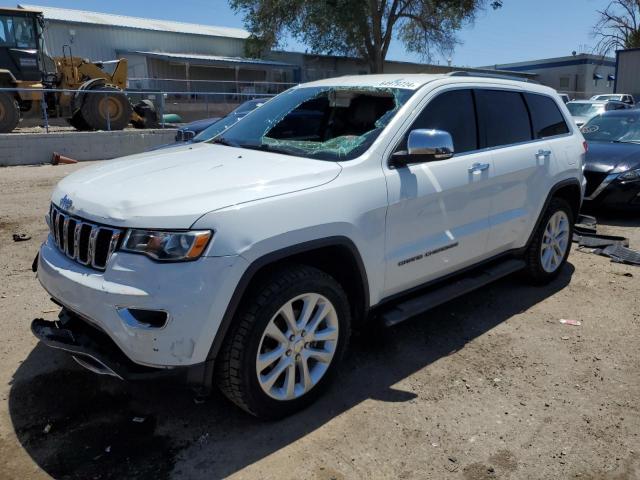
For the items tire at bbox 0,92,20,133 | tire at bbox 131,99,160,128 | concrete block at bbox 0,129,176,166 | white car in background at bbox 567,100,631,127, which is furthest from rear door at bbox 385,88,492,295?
tire at bbox 131,99,160,128

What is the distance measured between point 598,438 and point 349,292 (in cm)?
154

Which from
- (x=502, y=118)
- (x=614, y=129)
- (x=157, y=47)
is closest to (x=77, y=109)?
(x=614, y=129)

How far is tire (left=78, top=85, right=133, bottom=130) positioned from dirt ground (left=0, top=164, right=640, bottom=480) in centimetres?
1291

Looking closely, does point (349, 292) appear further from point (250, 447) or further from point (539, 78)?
point (539, 78)

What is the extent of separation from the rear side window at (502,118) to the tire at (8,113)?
553 inches

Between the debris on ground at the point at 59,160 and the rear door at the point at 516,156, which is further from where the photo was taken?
the debris on ground at the point at 59,160

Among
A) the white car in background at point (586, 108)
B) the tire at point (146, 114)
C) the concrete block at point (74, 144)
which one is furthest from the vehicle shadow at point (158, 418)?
the tire at point (146, 114)

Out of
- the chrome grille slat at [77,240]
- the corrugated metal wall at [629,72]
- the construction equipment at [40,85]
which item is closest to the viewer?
the chrome grille slat at [77,240]

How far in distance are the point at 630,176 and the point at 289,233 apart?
250 inches

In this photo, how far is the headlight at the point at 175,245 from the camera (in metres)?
2.57

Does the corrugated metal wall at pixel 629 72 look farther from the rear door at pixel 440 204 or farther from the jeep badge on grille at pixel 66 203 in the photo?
the jeep badge on grille at pixel 66 203

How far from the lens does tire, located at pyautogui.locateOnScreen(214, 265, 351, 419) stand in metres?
2.76

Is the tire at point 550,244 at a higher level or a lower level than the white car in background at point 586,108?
lower

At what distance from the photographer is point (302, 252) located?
296 cm
